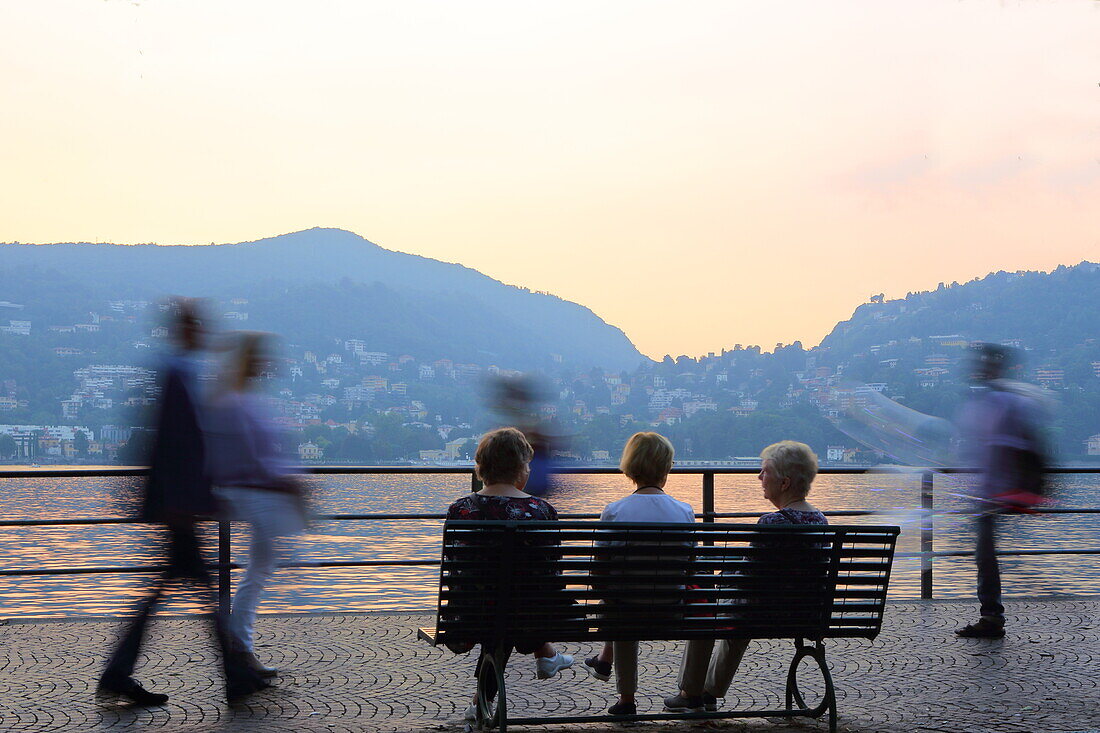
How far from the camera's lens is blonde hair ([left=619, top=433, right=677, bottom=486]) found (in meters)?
5.47

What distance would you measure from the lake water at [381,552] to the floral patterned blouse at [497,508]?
1.07m

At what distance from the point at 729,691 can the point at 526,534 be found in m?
1.71

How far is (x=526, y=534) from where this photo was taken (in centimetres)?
502

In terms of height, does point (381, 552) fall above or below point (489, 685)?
below

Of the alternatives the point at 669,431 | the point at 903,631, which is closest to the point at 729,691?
the point at 903,631

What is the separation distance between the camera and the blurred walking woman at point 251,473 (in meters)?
5.97

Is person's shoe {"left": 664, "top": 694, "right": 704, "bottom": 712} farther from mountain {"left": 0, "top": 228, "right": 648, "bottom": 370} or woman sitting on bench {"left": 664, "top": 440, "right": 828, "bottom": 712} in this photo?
mountain {"left": 0, "top": 228, "right": 648, "bottom": 370}

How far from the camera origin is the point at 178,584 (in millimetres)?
5938

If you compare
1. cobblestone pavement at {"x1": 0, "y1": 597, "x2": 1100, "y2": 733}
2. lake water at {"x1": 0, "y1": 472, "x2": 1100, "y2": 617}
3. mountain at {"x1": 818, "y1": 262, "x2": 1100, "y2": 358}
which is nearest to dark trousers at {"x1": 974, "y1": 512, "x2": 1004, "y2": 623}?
lake water at {"x1": 0, "y1": 472, "x2": 1100, "y2": 617}

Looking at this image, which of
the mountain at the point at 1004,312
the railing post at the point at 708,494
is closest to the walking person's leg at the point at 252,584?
the railing post at the point at 708,494

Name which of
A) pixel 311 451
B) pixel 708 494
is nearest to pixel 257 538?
pixel 708 494

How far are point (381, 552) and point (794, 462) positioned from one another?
942 inches

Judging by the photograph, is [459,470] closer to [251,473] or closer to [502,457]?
[251,473]

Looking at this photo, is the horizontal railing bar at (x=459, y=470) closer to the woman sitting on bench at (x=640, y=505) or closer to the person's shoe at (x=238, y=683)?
the person's shoe at (x=238, y=683)
